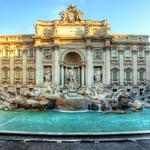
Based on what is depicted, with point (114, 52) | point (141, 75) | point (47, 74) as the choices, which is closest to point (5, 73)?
point (47, 74)

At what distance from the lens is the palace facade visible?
3775 centimetres

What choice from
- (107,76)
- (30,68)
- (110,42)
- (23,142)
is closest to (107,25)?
(110,42)

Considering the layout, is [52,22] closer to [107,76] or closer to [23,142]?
[107,76]

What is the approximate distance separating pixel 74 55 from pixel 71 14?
638 centimetres

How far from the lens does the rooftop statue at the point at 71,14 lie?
1532 inches

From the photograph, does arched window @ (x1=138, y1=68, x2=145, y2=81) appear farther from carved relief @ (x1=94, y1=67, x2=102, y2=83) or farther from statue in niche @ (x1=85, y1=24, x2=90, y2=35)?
statue in niche @ (x1=85, y1=24, x2=90, y2=35)

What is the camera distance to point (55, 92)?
2928cm

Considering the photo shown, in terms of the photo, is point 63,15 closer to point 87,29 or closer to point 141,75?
point 87,29

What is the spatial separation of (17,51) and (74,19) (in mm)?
10029

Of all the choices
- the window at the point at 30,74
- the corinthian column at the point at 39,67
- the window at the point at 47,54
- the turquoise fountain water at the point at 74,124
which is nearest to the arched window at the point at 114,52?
the window at the point at 47,54

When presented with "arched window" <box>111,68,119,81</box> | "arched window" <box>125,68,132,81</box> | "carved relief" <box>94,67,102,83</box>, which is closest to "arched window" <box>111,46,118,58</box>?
"arched window" <box>111,68,119,81</box>

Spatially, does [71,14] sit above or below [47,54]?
above

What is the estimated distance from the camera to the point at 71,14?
39344 millimetres

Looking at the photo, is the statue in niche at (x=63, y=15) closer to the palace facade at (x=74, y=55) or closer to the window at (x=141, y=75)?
the palace facade at (x=74, y=55)
